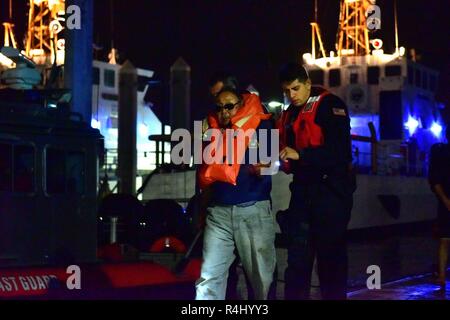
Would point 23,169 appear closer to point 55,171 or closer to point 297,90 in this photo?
point 55,171

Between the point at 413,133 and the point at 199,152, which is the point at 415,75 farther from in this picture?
the point at 199,152

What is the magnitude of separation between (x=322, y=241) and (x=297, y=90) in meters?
1.03

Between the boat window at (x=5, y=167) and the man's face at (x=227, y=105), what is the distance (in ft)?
9.55

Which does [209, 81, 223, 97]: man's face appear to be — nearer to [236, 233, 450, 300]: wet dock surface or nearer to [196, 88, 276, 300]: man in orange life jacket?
[196, 88, 276, 300]: man in orange life jacket

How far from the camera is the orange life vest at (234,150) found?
524cm

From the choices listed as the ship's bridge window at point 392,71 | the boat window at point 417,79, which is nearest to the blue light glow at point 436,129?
the boat window at point 417,79

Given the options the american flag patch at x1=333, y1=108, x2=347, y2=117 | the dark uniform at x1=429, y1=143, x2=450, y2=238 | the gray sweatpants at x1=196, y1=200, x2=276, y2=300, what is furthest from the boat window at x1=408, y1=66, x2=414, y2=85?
the gray sweatpants at x1=196, y1=200, x2=276, y2=300

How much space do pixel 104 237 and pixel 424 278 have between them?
3.72 meters

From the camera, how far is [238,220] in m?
5.27

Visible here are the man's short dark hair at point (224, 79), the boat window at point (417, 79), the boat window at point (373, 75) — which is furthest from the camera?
the boat window at point (417, 79)

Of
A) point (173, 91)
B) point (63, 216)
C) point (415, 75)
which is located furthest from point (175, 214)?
point (415, 75)

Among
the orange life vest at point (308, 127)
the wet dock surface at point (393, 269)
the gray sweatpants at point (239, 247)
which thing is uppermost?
the orange life vest at point (308, 127)

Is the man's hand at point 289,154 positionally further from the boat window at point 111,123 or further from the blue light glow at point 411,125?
the boat window at point 111,123
